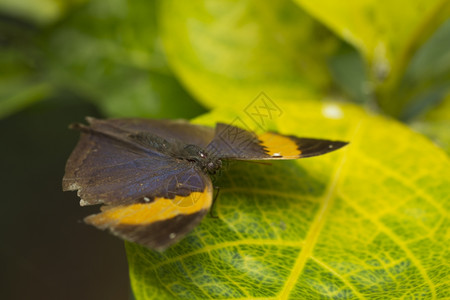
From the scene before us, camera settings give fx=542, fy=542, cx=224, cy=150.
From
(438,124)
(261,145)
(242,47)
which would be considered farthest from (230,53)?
(438,124)

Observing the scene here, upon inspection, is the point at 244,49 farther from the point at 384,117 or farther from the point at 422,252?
the point at 422,252

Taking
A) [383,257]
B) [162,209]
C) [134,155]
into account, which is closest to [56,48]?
[134,155]

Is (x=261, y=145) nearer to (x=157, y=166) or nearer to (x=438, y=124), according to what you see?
(x=157, y=166)

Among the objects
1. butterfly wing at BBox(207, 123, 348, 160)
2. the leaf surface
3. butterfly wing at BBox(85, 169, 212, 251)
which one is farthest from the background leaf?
butterfly wing at BBox(85, 169, 212, 251)

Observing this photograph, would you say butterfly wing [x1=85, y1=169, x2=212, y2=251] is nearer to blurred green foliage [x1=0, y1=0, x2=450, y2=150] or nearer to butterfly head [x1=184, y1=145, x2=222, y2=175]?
butterfly head [x1=184, y1=145, x2=222, y2=175]

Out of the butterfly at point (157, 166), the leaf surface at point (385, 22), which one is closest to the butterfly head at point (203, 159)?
the butterfly at point (157, 166)

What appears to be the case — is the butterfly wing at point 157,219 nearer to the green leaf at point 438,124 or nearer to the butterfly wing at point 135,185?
the butterfly wing at point 135,185
